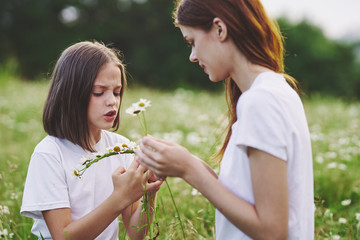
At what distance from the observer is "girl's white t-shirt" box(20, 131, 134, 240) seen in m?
1.58

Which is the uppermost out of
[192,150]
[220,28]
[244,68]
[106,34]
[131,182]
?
[106,34]

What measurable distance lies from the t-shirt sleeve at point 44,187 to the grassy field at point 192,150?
0.21 metres

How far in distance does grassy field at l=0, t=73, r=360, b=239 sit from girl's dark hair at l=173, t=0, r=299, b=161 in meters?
0.59

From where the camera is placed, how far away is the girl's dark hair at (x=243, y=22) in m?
1.31

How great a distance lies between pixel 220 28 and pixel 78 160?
881mm

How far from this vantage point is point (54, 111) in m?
1.78

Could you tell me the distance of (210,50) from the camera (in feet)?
4.44

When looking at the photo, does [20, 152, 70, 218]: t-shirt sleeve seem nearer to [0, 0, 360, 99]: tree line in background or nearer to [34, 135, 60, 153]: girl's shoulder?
[34, 135, 60, 153]: girl's shoulder

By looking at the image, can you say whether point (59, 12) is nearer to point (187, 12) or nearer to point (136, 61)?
point (136, 61)

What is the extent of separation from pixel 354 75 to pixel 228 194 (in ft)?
45.3

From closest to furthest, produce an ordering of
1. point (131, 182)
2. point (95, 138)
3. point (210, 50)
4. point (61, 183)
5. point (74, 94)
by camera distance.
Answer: point (210, 50), point (131, 182), point (61, 183), point (74, 94), point (95, 138)

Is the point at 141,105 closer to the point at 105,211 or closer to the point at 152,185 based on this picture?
the point at 152,185

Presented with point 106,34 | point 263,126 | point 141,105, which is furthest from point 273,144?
point 106,34

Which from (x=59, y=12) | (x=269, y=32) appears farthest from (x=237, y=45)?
(x=59, y=12)
